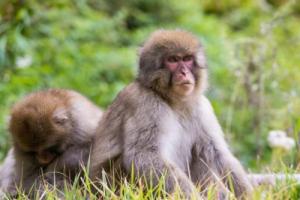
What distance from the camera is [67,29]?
1320cm

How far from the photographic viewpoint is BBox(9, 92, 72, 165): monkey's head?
6391mm

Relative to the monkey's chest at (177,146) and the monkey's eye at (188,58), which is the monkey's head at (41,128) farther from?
the monkey's eye at (188,58)

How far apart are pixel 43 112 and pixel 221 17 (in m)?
12.5

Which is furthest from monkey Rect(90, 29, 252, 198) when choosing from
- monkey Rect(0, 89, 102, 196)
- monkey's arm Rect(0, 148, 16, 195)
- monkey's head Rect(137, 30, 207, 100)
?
monkey's arm Rect(0, 148, 16, 195)

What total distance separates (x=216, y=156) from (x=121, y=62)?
21.3ft

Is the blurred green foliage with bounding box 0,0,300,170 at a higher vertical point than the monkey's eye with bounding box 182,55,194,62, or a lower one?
lower

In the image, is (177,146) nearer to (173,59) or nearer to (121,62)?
(173,59)

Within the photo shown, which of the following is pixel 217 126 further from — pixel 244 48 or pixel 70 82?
pixel 70 82

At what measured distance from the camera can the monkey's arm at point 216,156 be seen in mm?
6566

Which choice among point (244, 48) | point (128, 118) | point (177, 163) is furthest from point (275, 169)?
point (244, 48)

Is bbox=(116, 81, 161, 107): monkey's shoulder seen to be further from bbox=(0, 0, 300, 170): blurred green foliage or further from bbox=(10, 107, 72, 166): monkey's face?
bbox=(0, 0, 300, 170): blurred green foliage

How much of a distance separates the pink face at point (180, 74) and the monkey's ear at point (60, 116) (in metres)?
0.95

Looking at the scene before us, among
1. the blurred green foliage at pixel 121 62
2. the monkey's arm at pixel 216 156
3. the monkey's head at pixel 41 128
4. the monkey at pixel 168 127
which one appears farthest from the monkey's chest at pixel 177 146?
the blurred green foliage at pixel 121 62

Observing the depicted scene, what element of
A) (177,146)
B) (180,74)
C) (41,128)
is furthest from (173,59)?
(41,128)
